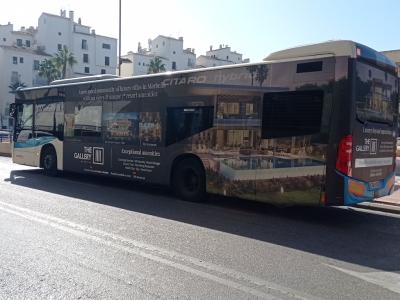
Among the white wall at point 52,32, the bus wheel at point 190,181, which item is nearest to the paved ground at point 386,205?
the bus wheel at point 190,181

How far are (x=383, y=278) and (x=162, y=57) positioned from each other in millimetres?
73062

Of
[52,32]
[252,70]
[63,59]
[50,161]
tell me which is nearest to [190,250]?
[252,70]

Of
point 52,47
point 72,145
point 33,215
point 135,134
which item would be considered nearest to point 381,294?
point 33,215

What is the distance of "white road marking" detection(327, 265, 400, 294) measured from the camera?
5036 millimetres

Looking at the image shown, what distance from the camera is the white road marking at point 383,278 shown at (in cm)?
504

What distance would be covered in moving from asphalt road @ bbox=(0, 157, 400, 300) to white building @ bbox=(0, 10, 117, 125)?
58.9 metres

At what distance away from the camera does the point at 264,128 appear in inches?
340

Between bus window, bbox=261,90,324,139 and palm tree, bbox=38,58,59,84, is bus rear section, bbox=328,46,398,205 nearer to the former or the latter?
bus window, bbox=261,90,324,139

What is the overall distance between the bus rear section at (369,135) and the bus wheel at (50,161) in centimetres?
995

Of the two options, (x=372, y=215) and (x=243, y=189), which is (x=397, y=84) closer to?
(x=372, y=215)

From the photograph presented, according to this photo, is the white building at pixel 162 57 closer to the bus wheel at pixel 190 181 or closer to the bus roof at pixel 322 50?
the bus wheel at pixel 190 181

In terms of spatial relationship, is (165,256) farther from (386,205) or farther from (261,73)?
(386,205)

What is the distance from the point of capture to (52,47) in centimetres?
6938

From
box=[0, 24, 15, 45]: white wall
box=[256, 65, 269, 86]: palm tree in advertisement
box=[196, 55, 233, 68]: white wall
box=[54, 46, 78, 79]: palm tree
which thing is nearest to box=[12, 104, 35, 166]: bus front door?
box=[256, 65, 269, 86]: palm tree in advertisement
